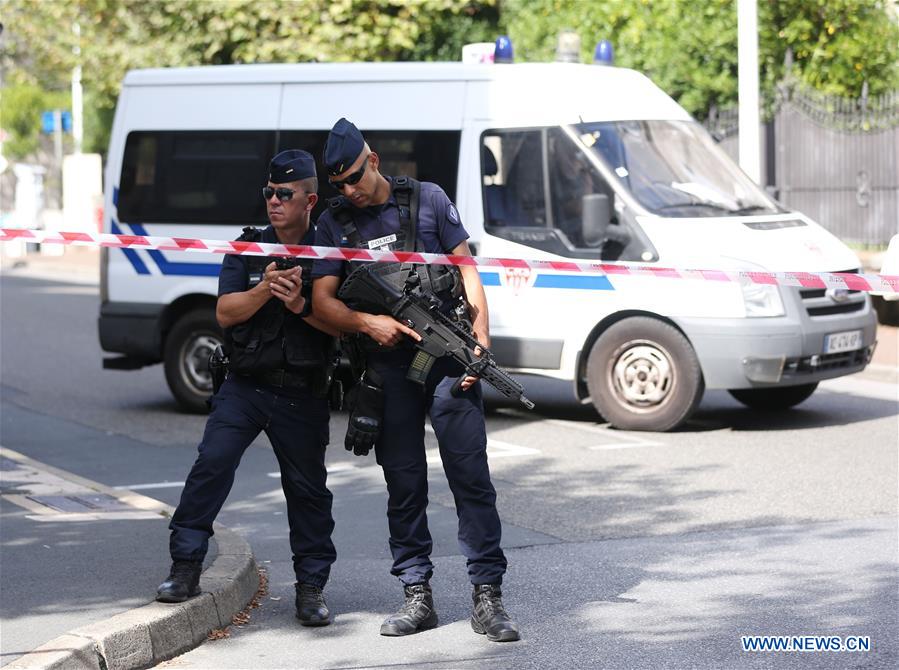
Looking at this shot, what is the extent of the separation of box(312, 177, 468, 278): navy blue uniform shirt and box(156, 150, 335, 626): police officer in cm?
15

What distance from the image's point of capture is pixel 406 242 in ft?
18.1

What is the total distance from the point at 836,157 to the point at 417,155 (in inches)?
369

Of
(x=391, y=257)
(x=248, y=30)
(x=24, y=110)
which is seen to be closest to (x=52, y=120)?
(x=24, y=110)

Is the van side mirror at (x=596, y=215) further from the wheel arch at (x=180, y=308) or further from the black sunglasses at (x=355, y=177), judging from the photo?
the black sunglasses at (x=355, y=177)

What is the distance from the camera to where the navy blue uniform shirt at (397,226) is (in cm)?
555

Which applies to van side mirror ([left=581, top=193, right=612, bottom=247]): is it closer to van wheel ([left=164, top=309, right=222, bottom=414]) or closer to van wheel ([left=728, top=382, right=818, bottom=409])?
van wheel ([left=728, top=382, right=818, bottom=409])

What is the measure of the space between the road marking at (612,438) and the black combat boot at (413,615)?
422 centimetres

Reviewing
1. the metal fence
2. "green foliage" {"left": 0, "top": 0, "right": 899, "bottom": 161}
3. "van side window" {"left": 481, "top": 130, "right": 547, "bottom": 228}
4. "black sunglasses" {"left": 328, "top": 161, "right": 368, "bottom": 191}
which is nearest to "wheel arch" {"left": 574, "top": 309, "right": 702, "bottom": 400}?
"van side window" {"left": 481, "top": 130, "right": 547, "bottom": 228}

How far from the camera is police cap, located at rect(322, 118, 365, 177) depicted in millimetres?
5410

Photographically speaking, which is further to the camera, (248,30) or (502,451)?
(248,30)

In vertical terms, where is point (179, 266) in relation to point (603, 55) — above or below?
below

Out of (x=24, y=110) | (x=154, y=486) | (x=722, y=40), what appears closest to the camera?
(x=154, y=486)

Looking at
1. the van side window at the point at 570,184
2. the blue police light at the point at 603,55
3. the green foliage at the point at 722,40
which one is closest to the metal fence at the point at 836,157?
the green foliage at the point at 722,40

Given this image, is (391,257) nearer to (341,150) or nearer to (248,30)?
(341,150)
